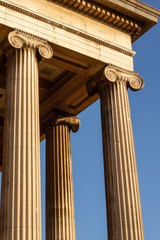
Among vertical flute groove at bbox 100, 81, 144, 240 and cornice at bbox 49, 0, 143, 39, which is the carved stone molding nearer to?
vertical flute groove at bbox 100, 81, 144, 240

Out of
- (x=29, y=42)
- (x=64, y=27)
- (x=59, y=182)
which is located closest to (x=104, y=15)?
(x=64, y=27)

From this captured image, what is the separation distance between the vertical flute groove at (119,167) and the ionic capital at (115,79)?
1.49 feet

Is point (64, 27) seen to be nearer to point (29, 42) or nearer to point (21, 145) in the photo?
point (29, 42)

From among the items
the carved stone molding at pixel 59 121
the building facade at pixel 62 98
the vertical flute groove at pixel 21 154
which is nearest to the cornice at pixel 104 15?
the building facade at pixel 62 98

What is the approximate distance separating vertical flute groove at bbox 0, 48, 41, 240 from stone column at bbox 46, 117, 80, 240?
12.8m

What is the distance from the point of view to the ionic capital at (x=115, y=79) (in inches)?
1990

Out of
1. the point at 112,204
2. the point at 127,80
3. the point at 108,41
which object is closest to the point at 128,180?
the point at 112,204

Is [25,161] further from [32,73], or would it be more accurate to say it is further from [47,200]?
[47,200]

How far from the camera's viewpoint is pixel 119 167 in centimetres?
4725

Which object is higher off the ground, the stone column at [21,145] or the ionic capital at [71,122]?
the ionic capital at [71,122]

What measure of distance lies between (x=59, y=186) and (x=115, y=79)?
1243 centimetres

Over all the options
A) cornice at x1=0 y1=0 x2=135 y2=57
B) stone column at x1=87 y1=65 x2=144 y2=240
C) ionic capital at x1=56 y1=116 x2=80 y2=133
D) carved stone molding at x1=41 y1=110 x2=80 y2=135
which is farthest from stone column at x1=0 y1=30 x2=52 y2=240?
ionic capital at x1=56 y1=116 x2=80 y2=133

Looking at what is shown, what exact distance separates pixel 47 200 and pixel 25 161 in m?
14.6

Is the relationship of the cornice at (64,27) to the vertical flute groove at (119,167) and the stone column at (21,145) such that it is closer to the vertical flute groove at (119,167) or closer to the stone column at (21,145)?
the stone column at (21,145)
